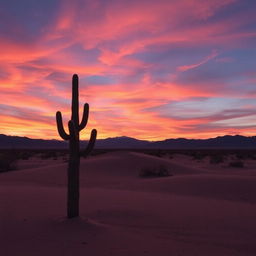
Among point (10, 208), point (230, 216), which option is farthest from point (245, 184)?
point (10, 208)

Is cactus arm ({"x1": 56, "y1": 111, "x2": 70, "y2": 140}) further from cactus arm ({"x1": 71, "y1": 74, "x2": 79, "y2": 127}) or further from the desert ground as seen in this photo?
the desert ground

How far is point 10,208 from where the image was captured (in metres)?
10.1

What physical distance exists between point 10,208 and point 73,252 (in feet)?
14.3

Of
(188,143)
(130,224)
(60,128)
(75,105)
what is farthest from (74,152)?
(188,143)

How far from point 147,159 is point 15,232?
70.0 ft

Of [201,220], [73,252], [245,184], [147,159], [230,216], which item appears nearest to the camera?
[73,252]

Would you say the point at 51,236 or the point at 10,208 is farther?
the point at 10,208

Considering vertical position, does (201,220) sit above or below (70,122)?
below

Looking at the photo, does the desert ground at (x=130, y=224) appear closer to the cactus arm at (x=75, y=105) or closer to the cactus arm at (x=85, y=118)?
the cactus arm at (x=85, y=118)

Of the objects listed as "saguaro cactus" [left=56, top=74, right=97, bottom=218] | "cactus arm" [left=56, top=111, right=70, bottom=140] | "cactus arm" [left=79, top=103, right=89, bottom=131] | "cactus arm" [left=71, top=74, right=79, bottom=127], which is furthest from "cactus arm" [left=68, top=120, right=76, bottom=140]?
"cactus arm" [left=79, top=103, right=89, bottom=131]

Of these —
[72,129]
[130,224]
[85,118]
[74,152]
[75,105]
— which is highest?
[75,105]

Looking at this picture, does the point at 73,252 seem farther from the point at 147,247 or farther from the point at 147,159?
the point at 147,159

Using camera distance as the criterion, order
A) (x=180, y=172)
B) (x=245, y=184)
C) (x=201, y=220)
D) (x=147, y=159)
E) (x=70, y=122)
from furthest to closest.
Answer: (x=147, y=159) < (x=180, y=172) < (x=245, y=184) < (x=201, y=220) < (x=70, y=122)

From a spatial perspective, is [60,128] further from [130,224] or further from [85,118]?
[130,224]
